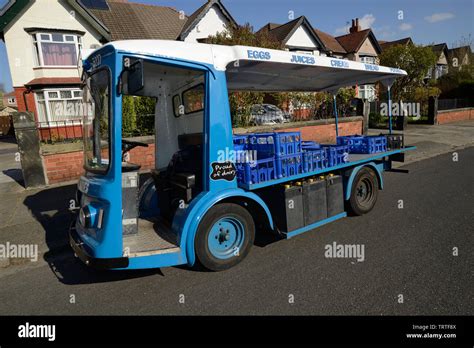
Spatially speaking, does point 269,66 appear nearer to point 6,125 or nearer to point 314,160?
point 314,160

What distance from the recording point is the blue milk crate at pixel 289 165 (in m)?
4.04

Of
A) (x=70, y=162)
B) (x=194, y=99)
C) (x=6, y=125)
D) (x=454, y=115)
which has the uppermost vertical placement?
(x=6, y=125)

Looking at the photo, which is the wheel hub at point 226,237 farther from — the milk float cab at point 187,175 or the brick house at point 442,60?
the brick house at point 442,60

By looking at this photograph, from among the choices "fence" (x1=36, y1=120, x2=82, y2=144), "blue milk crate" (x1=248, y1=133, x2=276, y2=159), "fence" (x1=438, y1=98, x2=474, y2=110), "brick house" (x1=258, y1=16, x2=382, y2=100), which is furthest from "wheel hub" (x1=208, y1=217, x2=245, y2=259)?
"fence" (x1=438, y1=98, x2=474, y2=110)

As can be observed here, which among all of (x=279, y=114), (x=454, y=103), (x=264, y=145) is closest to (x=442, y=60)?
(x=454, y=103)

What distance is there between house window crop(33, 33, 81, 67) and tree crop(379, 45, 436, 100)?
71.9 ft

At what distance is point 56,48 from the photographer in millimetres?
19219

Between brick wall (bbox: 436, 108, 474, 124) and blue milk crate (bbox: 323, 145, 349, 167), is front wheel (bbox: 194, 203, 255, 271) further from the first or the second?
brick wall (bbox: 436, 108, 474, 124)

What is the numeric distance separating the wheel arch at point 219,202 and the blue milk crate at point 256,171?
185 mm

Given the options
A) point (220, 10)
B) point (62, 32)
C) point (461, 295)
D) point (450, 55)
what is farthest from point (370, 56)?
point (461, 295)

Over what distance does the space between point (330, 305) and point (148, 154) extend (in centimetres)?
731

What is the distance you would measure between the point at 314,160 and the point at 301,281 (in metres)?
1.82

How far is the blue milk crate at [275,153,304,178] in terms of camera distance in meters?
4.04

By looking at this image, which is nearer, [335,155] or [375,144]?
[335,155]
